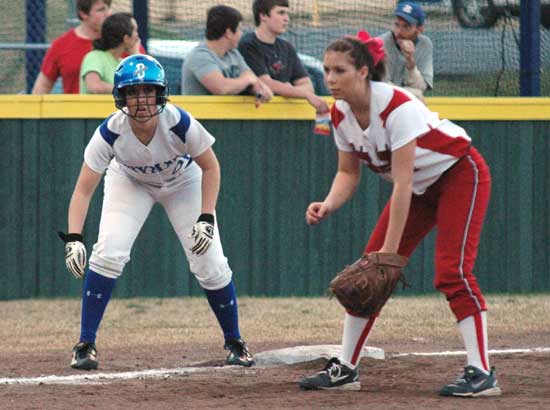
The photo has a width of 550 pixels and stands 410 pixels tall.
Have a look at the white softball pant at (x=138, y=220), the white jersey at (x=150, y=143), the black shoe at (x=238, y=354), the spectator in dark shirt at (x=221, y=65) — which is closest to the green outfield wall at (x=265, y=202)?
the spectator in dark shirt at (x=221, y=65)

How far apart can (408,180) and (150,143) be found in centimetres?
165

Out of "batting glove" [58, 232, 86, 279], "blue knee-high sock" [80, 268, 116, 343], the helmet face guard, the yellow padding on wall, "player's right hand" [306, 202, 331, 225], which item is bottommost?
"blue knee-high sock" [80, 268, 116, 343]

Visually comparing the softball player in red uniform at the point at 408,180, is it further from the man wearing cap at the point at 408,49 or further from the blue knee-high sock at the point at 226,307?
the man wearing cap at the point at 408,49

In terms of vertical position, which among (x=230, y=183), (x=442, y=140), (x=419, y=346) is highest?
(x=442, y=140)

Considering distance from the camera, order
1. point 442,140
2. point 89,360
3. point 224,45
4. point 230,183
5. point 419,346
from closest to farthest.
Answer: point 442,140 → point 89,360 → point 419,346 → point 224,45 → point 230,183

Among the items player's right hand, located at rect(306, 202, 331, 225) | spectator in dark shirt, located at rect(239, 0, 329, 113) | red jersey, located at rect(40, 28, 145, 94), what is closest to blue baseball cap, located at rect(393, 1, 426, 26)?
spectator in dark shirt, located at rect(239, 0, 329, 113)

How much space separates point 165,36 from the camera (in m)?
10.4

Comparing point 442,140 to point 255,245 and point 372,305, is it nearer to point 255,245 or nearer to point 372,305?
point 372,305

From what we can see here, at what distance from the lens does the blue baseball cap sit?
10.2m

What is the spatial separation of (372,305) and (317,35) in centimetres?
477

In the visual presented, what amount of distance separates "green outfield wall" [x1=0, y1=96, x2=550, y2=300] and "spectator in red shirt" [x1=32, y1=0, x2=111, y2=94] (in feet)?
0.64

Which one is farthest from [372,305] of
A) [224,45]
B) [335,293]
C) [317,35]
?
[317,35]

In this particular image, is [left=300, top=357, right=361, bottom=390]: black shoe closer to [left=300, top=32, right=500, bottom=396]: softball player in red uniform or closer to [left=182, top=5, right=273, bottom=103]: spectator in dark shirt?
[left=300, top=32, right=500, bottom=396]: softball player in red uniform

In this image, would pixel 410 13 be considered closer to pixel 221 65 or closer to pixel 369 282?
pixel 221 65
